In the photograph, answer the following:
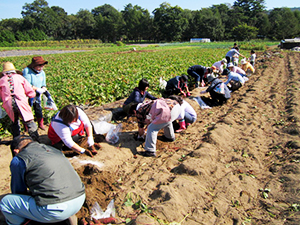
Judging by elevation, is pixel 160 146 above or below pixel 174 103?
below

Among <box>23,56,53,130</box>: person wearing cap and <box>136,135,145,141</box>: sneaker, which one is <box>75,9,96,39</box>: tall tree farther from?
<box>136,135,145,141</box>: sneaker

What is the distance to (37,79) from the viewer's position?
16.4 ft

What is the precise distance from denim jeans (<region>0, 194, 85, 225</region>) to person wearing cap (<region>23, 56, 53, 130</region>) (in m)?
3.09

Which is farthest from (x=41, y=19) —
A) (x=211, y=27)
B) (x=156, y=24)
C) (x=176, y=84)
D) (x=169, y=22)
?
(x=176, y=84)

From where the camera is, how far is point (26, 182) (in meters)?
2.34

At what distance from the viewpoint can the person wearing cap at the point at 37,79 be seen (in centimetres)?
488

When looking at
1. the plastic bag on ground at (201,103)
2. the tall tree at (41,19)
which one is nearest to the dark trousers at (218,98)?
the plastic bag on ground at (201,103)

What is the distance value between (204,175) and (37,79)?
4.11 m

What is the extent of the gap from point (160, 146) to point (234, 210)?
229 cm

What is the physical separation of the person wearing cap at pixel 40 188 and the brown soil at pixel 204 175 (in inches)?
29.0

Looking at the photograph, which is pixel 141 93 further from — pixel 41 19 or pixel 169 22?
pixel 41 19

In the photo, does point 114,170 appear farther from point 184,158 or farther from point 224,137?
point 224,137

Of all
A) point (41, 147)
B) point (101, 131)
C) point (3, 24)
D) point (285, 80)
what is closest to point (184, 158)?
point (101, 131)

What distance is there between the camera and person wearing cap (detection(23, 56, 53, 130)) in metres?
4.88
